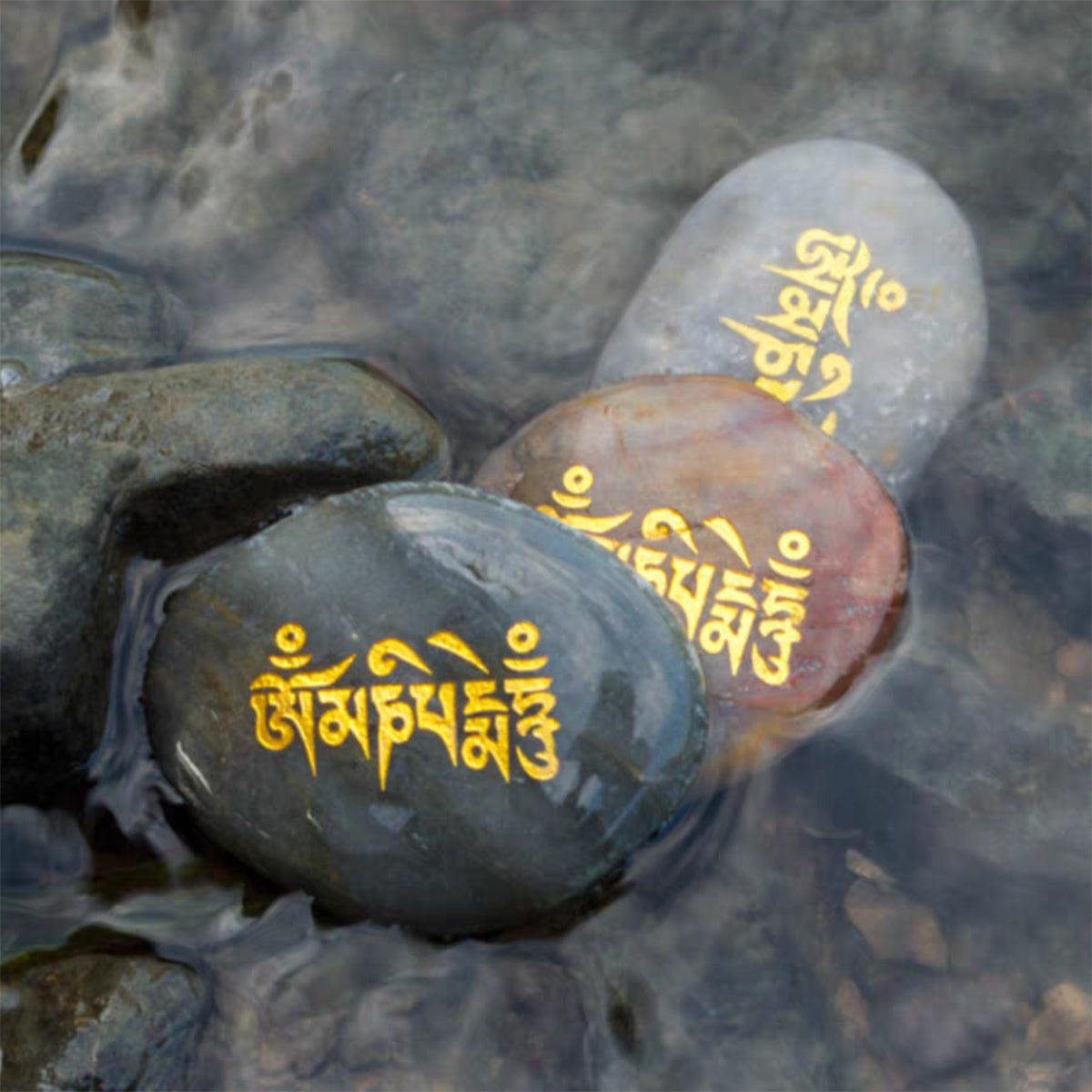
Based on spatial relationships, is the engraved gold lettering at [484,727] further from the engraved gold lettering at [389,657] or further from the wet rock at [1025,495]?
the wet rock at [1025,495]

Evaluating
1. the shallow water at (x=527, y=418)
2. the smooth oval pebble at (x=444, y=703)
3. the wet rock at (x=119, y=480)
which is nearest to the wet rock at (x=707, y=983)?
the shallow water at (x=527, y=418)

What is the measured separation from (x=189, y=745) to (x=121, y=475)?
0.57 m

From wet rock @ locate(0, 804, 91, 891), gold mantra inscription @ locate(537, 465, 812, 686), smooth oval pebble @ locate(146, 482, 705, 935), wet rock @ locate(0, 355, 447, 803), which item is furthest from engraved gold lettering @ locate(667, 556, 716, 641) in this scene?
wet rock @ locate(0, 804, 91, 891)

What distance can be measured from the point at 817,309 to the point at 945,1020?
1.66 metres

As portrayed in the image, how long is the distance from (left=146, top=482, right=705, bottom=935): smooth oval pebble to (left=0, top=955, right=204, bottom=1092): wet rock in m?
0.35

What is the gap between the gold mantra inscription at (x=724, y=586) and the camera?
9.10 feet

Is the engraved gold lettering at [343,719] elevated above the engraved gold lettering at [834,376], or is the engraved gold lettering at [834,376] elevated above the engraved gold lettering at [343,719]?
the engraved gold lettering at [834,376]

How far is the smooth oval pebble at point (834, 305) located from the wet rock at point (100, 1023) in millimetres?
1719

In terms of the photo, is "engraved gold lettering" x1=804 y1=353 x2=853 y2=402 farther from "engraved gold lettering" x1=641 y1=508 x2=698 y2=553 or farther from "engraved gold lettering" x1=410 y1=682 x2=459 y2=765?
"engraved gold lettering" x1=410 y1=682 x2=459 y2=765

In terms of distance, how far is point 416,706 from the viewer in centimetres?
241

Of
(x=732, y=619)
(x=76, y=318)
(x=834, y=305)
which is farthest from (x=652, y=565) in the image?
(x=76, y=318)

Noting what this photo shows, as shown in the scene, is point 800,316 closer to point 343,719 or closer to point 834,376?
point 834,376

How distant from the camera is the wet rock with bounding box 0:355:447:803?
8.22 ft

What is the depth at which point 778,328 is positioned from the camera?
3143 mm
